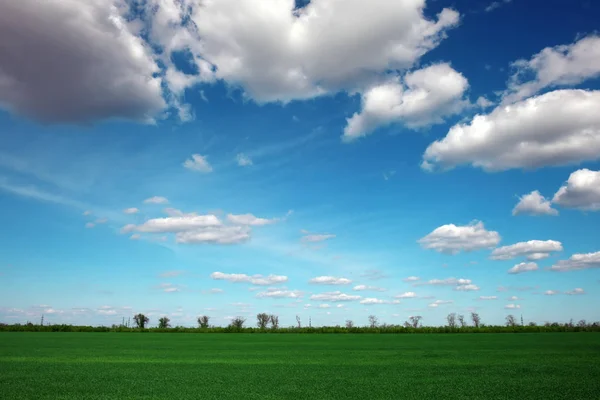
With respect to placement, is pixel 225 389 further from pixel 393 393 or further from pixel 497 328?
pixel 497 328

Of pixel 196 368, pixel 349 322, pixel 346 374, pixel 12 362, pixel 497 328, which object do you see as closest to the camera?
pixel 346 374

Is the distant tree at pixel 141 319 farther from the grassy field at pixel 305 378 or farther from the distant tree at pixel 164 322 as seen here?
the grassy field at pixel 305 378

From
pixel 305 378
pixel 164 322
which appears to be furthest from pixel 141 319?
pixel 305 378

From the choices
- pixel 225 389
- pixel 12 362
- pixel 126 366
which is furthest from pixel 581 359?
pixel 12 362

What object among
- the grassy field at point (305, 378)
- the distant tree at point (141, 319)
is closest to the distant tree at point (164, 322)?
the distant tree at point (141, 319)

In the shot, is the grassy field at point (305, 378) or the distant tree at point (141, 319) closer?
the grassy field at point (305, 378)

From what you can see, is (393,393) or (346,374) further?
(346,374)

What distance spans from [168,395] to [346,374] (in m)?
4.03

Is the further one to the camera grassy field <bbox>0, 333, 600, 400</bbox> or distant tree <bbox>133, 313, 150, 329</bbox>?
distant tree <bbox>133, 313, 150, 329</bbox>

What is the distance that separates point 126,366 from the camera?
11172 mm

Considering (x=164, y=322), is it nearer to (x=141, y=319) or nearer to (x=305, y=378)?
(x=141, y=319)

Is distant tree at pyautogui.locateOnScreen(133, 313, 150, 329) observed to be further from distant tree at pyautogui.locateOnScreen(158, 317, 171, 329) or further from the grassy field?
the grassy field

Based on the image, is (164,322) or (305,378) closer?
(305,378)

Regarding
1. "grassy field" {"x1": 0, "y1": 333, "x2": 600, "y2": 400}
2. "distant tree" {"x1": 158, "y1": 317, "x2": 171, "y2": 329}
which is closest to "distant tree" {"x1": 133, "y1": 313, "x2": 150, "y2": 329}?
"distant tree" {"x1": 158, "y1": 317, "x2": 171, "y2": 329}
